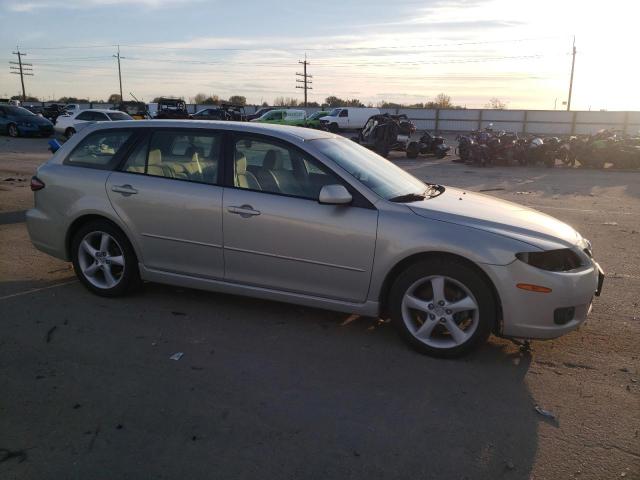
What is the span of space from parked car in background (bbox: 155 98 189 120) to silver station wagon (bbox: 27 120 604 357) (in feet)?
95.7

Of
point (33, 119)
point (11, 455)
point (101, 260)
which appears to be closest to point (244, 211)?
point (101, 260)

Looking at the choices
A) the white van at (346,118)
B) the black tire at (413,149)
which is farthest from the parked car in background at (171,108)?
the black tire at (413,149)

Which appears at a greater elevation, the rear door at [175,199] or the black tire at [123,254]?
the rear door at [175,199]

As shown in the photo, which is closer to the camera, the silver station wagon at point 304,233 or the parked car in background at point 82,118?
the silver station wagon at point 304,233

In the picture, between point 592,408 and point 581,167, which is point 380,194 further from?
point 581,167

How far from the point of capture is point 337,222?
4.07 metres

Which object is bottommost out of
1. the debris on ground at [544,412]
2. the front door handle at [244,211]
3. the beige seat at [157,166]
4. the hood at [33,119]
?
the debris on ground at [544,412]

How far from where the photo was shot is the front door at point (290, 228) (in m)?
4.07

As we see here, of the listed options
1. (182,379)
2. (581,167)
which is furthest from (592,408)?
(581,167)

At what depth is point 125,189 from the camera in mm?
4793

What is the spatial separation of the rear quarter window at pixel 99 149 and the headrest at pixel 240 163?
3.83 ft

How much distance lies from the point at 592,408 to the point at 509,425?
614 millimetres

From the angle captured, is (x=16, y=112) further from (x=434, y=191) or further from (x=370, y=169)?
(x=434, y=191)

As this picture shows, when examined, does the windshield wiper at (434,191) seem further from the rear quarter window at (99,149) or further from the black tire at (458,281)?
the rear quarter window at (99,149)
